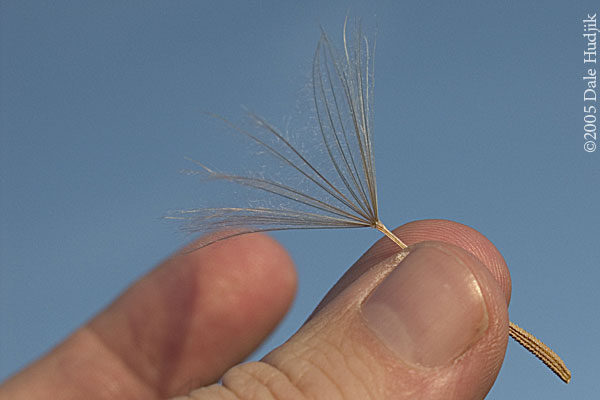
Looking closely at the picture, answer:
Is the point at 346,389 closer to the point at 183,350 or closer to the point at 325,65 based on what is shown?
the point at 325,65

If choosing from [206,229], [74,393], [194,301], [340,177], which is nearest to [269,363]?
[206,229]

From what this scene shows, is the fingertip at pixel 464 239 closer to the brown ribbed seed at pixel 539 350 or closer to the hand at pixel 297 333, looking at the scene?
the hand at pixel 297 333

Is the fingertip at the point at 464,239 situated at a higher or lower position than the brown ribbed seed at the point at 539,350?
higher

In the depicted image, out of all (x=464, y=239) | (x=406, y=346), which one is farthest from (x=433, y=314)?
(x=464, y=239)

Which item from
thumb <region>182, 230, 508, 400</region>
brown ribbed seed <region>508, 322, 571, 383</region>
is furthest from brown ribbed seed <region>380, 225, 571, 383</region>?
thumb <region>182, 230, 508, 400</region>

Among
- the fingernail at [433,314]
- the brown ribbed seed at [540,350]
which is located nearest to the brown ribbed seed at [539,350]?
the brown ribbed seed at [540,350]

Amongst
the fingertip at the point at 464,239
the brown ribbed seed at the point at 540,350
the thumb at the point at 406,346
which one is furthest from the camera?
the fingertip at the point at 464,239

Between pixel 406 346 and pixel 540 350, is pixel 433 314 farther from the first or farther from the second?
pixel 540 350
